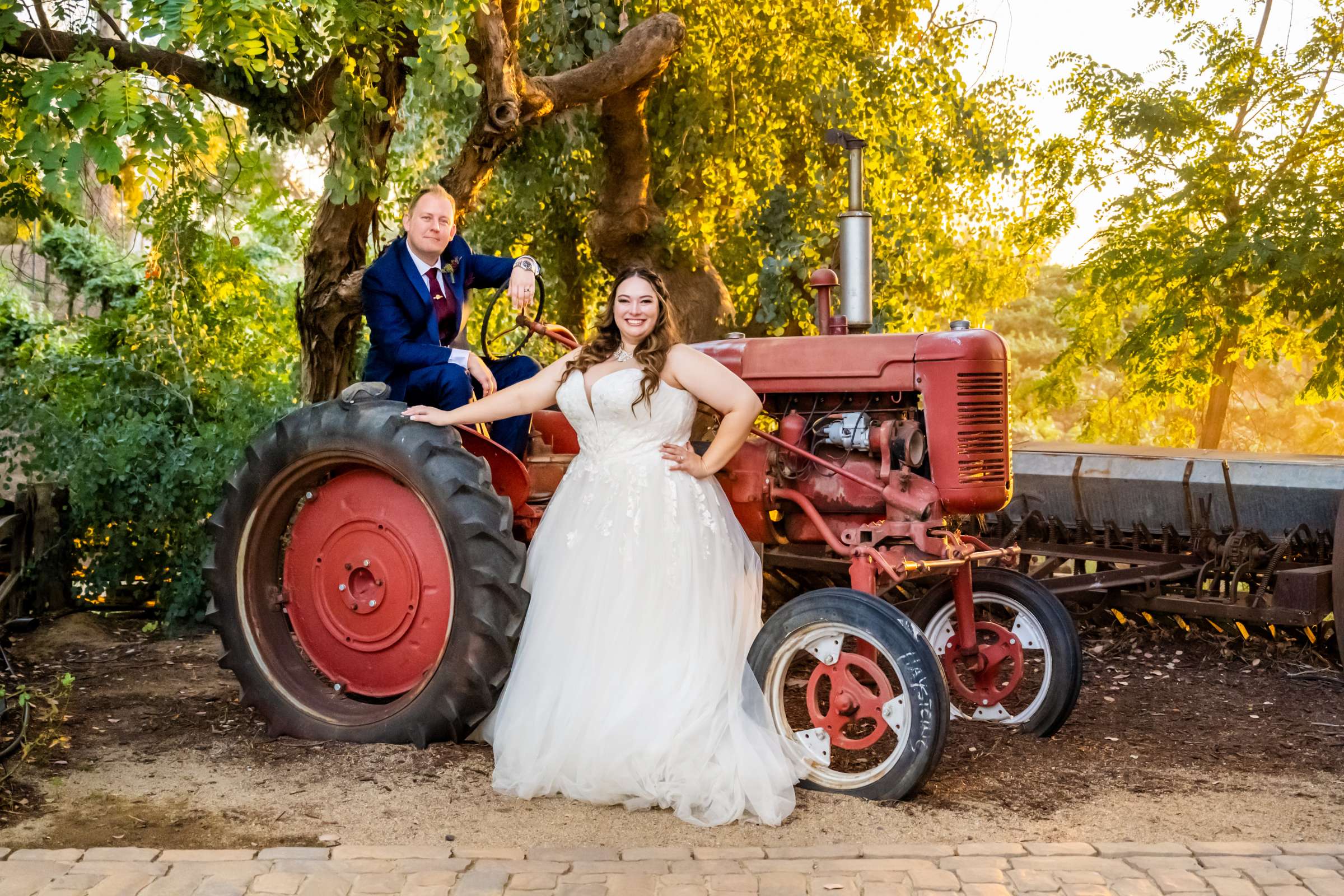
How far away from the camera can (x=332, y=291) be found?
741cm

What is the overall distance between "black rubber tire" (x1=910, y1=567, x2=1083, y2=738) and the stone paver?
1099mm

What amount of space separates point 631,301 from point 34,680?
325cm

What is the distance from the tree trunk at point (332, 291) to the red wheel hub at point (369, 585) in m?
2.93

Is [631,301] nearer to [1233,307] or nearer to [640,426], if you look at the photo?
[640,426]

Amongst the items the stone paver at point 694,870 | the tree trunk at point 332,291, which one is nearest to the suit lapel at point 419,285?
the stone paver at point 694,870

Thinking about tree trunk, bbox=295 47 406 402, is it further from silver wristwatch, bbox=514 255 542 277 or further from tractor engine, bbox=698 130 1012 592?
tractor engine, bbox=698 130 1012 592

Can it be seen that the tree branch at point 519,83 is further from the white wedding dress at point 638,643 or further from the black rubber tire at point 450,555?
the white wedding dress at point 638,643

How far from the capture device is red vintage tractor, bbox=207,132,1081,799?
409cm

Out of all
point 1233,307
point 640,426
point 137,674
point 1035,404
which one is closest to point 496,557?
point 640,426

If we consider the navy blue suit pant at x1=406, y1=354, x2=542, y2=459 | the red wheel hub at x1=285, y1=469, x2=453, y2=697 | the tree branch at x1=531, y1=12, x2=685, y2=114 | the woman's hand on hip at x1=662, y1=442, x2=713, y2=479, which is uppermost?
the tree branch at x1=531, y1=12, x2=685, y2=114

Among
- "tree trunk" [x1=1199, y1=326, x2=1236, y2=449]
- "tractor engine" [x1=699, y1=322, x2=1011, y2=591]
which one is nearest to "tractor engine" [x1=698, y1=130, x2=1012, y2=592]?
"tractor engine" [x1=699, y1=322, x2=1011, y2=591]

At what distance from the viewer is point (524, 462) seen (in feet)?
16.5

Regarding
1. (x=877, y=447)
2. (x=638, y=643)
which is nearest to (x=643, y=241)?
(x=877, y=447)

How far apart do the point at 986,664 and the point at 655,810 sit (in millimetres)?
1544
